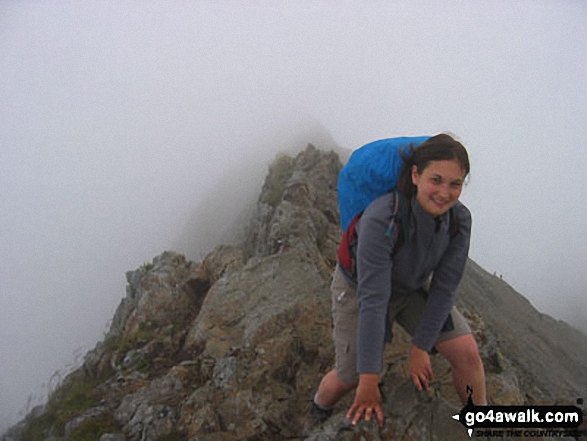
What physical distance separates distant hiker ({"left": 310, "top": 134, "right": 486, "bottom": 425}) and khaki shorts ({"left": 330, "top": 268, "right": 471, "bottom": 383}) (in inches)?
0.5

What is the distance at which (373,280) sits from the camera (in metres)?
4.13

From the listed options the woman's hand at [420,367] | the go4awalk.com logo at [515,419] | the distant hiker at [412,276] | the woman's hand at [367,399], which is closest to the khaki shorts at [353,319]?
the distant hiker at [412,276]

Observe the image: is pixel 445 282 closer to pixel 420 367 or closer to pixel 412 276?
pixel 412 276

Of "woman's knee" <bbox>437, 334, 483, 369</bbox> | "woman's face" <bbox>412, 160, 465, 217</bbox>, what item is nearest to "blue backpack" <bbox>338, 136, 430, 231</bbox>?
"woman's face" <bbox>412, 160, 465, 217</bbox>

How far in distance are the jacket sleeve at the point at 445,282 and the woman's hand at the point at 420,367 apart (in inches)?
9.8

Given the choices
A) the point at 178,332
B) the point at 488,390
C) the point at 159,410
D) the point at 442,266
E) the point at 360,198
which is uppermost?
the point at 360,198

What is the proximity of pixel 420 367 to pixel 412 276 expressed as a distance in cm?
146

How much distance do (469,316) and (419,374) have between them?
5650 millimetres

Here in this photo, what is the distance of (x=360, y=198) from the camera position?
4.39 meters

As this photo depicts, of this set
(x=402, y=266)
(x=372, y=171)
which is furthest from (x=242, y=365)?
(x=372, y=171)

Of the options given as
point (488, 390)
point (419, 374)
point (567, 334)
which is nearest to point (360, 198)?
point (419, 374)

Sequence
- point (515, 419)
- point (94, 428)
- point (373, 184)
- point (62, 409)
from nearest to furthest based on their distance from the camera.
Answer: point (373, 184) → point (515, 419) → point (94, 428) → point (62, 409)

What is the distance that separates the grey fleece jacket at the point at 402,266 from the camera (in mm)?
4035

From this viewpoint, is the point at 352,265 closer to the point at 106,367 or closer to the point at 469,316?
the point at 469,316
